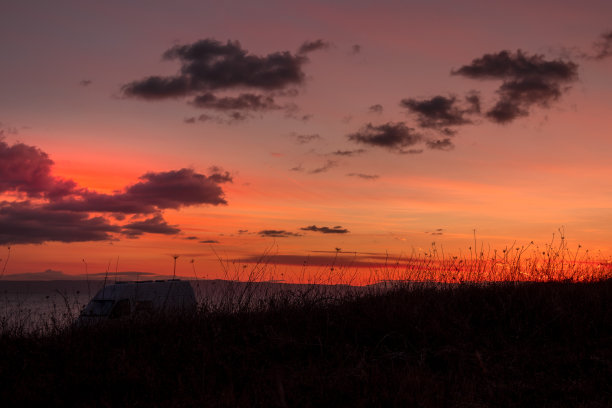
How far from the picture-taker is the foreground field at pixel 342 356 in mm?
6113

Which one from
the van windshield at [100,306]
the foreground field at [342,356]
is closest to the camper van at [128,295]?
the van windshield at [100,306]

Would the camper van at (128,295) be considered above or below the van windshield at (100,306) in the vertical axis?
above

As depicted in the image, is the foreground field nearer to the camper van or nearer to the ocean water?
the ocean water

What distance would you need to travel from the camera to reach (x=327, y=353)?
25.3ft

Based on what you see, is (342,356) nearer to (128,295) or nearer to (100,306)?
(128,295)

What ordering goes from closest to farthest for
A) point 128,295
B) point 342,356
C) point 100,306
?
point 342,356
point 100,306
point 128,295

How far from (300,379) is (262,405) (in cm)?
88

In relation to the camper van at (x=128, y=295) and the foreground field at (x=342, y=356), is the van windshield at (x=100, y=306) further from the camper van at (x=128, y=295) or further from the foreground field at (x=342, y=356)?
the foreground field at (x=342, y=356)

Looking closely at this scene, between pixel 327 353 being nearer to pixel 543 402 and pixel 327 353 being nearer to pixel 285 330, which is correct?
pixel 285 330

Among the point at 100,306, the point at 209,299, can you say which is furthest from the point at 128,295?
the point at 209,299

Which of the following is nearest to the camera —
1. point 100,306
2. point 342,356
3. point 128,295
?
point 342,356

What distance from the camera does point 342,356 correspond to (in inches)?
295

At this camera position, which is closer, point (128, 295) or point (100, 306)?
point (100, 306)

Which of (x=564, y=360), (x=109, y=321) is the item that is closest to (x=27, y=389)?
(x=109, y=321)
